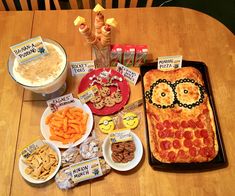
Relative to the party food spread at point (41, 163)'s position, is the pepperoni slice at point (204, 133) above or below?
above

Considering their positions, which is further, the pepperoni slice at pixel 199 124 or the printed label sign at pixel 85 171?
the pepperoni slice at pixel 199 124

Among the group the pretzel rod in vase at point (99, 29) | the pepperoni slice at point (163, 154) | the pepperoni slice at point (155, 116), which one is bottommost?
the pepperoni slice at point (163, 154)

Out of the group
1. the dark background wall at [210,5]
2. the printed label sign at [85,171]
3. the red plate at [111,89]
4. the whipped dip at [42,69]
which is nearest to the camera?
the printed label sign at [85,171]

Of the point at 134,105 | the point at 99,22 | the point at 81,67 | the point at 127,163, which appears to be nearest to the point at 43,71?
the point at 81,67

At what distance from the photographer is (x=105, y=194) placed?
1191mm

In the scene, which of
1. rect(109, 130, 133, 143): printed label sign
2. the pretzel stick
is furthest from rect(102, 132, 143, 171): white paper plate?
the pretzel stick

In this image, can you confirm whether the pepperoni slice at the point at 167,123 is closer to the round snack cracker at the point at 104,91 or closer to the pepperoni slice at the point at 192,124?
the pepperoni slice at the point at 192,124

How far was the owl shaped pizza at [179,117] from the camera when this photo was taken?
124 cm

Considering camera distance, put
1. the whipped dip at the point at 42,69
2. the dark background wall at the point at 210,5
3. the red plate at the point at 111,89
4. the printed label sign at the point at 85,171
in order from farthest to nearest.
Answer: the dark background wall at the point at 210,5 → the red plate at the point at 111,89 → the whipped dip at the point at 42,69 → the printed label sign at the point at 85,171

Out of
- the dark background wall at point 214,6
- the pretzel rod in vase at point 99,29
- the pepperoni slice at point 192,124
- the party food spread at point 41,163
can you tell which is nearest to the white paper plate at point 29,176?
the party food spread at point 41,163

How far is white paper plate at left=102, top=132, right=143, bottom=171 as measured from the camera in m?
1.20

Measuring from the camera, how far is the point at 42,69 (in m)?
1.29

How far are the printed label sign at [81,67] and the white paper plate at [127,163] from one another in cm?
41

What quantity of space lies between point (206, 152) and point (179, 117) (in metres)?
0.21
